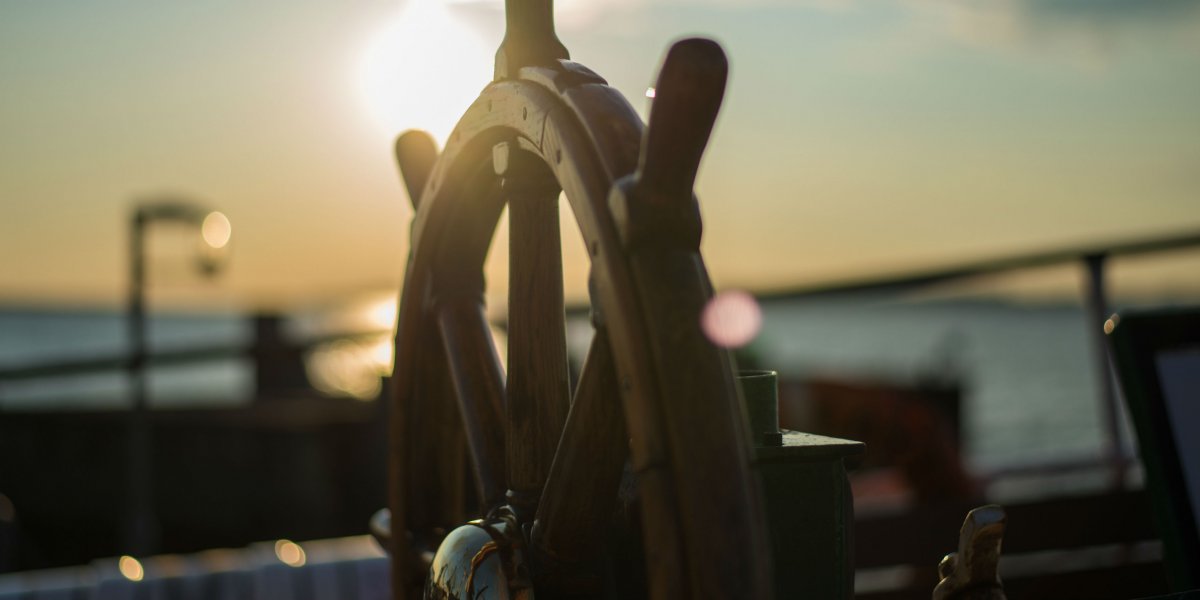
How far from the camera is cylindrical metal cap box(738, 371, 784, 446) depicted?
104 centimetres

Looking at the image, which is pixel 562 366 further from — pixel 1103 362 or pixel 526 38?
pixel 1103 362

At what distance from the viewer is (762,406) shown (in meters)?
1.05

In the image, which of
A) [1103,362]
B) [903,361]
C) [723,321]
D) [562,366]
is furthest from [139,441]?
[903,361]

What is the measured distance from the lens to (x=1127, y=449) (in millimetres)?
2854

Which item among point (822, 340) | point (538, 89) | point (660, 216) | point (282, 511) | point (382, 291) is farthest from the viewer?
point (822, 340)

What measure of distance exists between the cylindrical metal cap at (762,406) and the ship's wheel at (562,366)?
115mm

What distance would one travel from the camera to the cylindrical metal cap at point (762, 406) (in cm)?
104

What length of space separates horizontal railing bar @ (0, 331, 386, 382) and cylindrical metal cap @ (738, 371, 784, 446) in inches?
146

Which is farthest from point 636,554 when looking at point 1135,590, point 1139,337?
point 1135,590

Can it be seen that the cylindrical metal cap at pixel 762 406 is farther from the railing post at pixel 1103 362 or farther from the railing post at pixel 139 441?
the railing post at pixel 139 441

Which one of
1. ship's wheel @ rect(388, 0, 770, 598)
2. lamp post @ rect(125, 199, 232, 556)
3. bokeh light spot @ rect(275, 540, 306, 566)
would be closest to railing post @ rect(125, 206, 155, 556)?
lamp post @ rect(125, 199, 232, 556)

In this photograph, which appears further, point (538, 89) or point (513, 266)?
point (513, 266)

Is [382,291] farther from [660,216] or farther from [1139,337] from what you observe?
[660,216]

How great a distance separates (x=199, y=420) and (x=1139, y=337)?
8.63 metres
